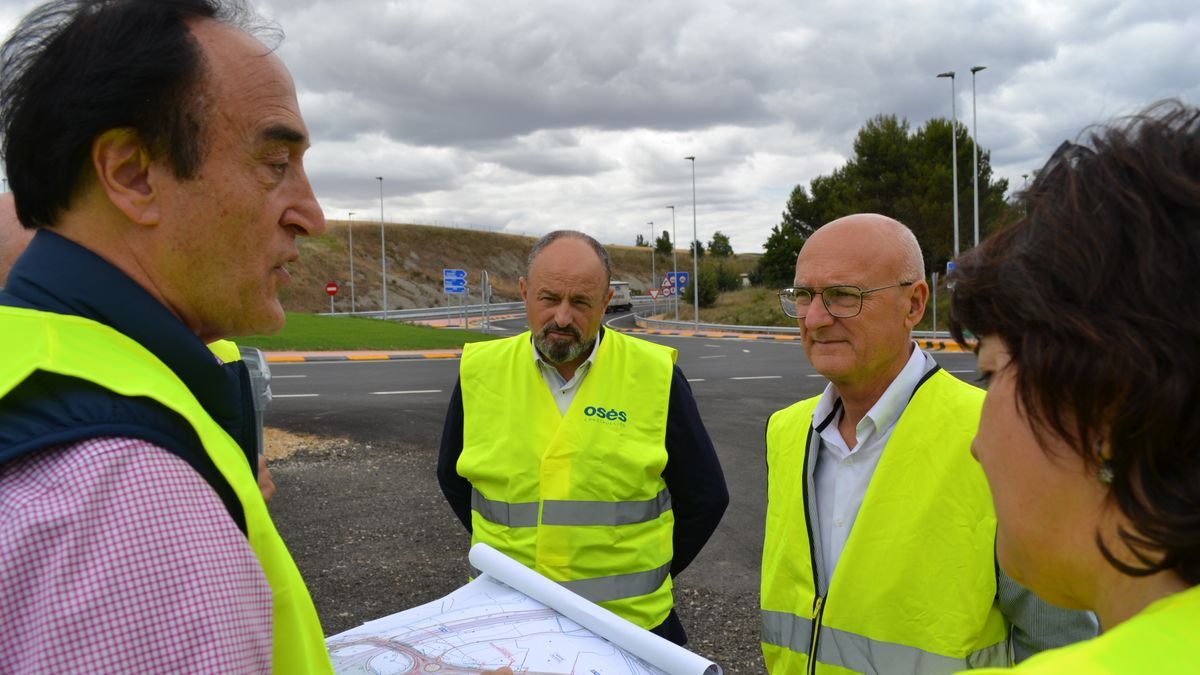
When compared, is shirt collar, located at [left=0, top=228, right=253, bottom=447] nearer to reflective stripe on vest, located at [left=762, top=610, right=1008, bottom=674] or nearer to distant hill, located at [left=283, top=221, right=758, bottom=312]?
reflective stripe on vest, located at [left=762, top=610, right=1008, bottom=674]

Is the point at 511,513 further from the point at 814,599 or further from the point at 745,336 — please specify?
the point at 745,336

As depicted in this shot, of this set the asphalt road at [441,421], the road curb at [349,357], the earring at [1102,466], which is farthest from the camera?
the road curb at [349,357]

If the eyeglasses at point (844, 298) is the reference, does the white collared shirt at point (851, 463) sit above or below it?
below

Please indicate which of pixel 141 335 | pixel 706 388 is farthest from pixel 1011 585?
pixel 706 388

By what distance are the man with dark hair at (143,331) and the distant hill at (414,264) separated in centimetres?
5765

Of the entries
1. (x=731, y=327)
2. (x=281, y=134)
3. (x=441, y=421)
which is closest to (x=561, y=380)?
(x=281, y=134)

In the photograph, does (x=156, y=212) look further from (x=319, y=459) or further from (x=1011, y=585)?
(x=319, y=459)

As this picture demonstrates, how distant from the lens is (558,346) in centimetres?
340

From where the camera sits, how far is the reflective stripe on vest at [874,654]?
219 cm

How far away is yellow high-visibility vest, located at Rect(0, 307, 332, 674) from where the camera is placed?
97cm

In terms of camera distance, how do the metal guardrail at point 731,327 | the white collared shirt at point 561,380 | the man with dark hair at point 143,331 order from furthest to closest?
the metal guardrail at point 731,327 → the white collared shirt at point 561,380 → the man with dark hair at point 143,331

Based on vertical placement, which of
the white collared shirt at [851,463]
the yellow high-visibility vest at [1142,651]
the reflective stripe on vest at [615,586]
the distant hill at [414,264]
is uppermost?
the distant hill at [414,264]

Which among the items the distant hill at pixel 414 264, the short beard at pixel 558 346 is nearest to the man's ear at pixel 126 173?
the short beard at pixel 558 346

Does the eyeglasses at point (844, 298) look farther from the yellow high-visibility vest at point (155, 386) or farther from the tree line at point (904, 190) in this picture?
the tree line at point (904, 190)
